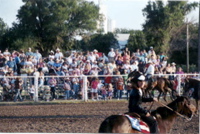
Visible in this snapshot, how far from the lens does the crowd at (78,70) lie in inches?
649

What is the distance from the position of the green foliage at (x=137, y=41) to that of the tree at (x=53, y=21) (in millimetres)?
3784

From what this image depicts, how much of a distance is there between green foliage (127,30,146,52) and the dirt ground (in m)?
13.0

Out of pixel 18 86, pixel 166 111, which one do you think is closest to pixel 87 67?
pixel 18 86

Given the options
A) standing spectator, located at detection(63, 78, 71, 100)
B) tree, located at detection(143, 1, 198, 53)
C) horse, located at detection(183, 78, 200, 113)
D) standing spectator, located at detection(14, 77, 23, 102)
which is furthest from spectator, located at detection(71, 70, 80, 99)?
tree, located at detection(143, 1, 198, 53)

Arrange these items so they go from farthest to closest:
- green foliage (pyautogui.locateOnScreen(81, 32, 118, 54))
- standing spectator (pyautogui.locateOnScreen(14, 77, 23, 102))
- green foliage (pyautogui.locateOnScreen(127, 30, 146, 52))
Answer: green foliage (pyautogui.locateOnScreen(81, 32, 118, 54)), green foliage (pyautogui.locateOnScreen(127, 30, 146, 52)), standing spectator (pyautogui.locateOnScreen(14, 77, 23, 102))

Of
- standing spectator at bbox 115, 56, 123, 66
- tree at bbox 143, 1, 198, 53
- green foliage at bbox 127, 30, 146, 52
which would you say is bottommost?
standing spectator at bbox 115, 56, 123, 66

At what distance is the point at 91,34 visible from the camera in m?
27.4

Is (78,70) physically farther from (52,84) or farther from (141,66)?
(141,66)

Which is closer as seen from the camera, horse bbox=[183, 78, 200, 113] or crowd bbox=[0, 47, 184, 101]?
horse bbox=[183, 78, 200, 113]

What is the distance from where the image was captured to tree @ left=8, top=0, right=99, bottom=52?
21.8 metres

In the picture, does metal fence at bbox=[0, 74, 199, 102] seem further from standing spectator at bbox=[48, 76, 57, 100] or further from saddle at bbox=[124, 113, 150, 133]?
saddle at bbox=[124, 113, 150, 133]

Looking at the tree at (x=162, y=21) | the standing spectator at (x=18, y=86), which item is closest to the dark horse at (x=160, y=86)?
the standing spectator at (x=18, y=86)

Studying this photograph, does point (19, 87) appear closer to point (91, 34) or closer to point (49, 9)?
point (49, 9)

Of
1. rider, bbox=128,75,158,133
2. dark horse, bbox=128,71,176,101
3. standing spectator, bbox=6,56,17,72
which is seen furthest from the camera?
standing spectator, bbox=6,56,17,72
